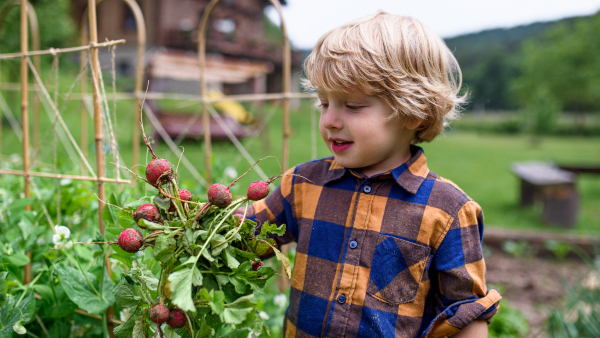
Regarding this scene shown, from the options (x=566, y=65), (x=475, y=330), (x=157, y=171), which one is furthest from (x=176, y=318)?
(x=566, y=65)

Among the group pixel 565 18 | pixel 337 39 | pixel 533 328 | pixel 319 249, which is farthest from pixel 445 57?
pixel 565 18

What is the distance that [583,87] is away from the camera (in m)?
22.8

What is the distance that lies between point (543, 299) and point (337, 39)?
2655mm

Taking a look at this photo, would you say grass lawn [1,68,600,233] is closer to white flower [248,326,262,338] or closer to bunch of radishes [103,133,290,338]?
white flower [248,326,262,338]

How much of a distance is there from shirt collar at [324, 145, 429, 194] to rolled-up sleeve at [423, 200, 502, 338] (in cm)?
13

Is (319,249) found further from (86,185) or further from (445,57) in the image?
(86,185)

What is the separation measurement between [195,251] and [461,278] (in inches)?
25.4

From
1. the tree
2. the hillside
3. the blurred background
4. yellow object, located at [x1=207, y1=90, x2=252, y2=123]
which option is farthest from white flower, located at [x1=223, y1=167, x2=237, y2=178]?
the hillside

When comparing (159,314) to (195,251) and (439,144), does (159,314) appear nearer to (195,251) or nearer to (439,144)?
(195,251)

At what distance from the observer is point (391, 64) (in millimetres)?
1050

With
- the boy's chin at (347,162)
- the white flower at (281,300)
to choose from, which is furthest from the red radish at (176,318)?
the white flower at (281,300)

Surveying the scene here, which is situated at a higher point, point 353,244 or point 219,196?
point 219,196

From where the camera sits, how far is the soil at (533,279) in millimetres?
2754

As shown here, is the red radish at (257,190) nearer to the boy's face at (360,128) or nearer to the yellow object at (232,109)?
the boy's face at (360,128)
